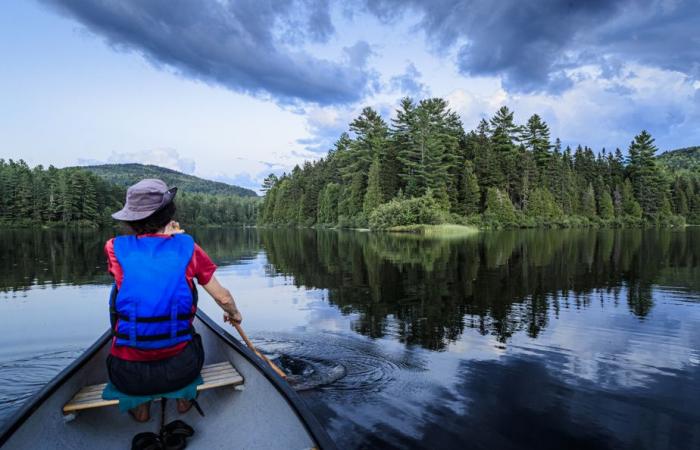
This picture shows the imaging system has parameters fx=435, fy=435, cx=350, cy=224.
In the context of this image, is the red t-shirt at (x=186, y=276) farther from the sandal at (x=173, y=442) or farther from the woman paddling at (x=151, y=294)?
the sandal at (x=173, y=442)

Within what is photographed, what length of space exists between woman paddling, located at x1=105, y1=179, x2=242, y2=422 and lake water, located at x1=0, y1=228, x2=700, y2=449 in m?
2.29

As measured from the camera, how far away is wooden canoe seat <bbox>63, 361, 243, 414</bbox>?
3.72 m

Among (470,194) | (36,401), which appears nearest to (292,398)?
(36,401)

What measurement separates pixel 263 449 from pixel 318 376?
10.0 feet

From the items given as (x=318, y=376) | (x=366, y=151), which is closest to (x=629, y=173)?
(x=366, y=151)

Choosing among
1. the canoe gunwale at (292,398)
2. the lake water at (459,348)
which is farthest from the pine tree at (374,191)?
the canoe gunwale at (292,398)

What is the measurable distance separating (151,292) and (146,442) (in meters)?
1.24

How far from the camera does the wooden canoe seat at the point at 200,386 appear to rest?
12.2 ft

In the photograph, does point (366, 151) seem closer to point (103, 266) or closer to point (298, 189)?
point (298, 189)

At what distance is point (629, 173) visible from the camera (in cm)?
8394

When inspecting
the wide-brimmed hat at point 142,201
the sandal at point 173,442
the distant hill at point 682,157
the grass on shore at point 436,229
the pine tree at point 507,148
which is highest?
the distant hill at point 682,157

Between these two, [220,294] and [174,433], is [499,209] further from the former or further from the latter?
[174,433]

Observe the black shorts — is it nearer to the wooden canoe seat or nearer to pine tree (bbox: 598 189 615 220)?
the wooden canoe seat

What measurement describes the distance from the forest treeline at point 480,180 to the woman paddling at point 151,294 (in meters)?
50.2
